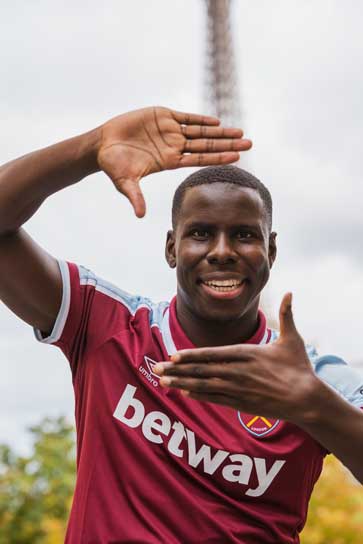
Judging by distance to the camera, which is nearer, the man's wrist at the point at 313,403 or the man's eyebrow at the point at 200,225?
the man's wrist at the point at 313,403

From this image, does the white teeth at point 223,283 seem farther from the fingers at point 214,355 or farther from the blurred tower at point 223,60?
the blurred tower at point 223,60

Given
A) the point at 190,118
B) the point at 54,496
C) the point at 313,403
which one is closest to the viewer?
the point at 313,403

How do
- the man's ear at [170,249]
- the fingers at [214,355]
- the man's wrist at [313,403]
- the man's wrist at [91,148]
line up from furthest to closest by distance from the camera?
the man's ear at [170,249], the man's wrist at [91,148], the man's wrist at [313,403], the fingers at [214,355]

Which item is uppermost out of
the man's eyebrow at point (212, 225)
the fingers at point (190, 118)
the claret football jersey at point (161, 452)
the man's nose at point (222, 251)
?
the fingers at point (190, 118)

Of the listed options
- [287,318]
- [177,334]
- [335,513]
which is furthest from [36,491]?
[287,318]

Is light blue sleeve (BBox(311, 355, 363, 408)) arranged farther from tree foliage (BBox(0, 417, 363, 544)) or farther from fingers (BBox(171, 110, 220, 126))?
tree foliage (BBox(0, 417, 363, 544))

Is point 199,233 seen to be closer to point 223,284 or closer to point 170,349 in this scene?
point 223,284

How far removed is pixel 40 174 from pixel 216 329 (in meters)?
0.98

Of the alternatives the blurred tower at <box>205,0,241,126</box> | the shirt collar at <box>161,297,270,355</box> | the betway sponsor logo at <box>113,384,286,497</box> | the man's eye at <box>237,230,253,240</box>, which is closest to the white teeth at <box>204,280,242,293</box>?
the man's eye at <box>237,230,253,240</box>

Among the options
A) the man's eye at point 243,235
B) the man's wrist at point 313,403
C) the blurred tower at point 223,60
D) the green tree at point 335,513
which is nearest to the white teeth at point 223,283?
the man's eye at point 243,235

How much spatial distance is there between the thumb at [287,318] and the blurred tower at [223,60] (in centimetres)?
3238

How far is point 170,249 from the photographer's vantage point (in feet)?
13.2

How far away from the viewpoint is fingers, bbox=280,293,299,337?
2.97m

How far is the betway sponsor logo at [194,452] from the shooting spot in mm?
3617
